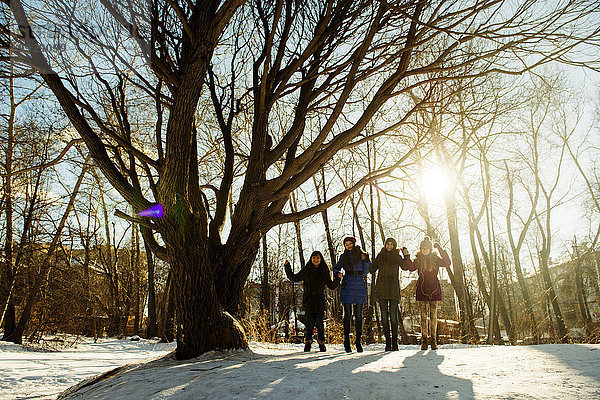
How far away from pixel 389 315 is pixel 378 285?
0.58 m

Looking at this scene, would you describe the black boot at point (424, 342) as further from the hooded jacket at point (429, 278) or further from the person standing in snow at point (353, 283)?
the person standing in snow at point (353, 283)

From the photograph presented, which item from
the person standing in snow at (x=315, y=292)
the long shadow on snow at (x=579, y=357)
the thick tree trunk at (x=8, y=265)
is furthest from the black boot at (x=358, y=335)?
the thick tree trunk at (x=8, y=265)

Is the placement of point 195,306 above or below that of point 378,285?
below

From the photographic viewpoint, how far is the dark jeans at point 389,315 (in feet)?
20.9

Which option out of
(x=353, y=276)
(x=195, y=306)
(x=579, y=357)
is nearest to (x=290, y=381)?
(x=195, y=306)

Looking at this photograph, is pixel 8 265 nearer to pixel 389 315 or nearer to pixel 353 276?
pixel 353 276

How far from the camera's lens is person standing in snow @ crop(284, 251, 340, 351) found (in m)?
6.27

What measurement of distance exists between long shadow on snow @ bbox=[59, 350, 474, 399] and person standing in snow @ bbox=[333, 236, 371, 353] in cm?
182

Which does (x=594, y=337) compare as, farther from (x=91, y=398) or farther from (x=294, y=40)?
(x=91, y=398)

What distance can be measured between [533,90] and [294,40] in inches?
380

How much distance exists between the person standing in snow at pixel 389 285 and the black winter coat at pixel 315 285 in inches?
31.0

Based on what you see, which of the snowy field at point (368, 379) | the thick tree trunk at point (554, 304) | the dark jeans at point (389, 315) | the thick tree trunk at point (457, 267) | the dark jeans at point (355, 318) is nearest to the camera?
the snowy field at point (368, 379)

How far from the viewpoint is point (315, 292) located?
6305mm

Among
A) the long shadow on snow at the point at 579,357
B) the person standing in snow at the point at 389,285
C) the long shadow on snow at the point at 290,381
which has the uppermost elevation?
the person standing in snow at the point at 389,285
